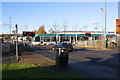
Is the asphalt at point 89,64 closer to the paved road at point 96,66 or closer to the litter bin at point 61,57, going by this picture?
the paved road at point 96,66

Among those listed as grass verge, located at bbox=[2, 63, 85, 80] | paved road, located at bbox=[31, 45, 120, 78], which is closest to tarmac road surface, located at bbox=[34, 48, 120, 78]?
paved road, located at bbox=[31, 45, 120, 78]

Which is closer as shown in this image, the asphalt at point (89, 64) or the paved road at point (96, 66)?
the paved road at point (96, 66)

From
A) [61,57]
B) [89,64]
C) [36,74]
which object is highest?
[61,57]

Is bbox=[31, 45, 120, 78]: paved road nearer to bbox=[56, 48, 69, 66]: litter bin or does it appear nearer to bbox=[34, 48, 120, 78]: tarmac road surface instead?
bbox=[34, 48, 120, 78]: tarmac road surface

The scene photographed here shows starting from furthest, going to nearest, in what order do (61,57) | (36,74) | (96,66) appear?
(96,66) < (61,57) < (36,74)

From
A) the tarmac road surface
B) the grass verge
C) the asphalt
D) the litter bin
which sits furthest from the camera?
the litter bin

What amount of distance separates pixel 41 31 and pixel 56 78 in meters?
101

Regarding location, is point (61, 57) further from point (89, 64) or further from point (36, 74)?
point (36, 74)

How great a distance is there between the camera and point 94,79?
8.31 m

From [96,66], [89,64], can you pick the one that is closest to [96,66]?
[96,66]

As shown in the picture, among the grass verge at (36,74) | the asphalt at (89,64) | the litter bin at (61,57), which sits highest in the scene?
the litter bin at (61,57)

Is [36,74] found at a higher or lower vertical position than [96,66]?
higher

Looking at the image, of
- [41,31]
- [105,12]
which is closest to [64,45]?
[105,12]

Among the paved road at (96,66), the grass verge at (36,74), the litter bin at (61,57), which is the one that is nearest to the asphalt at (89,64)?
the paved road at (96,66)
